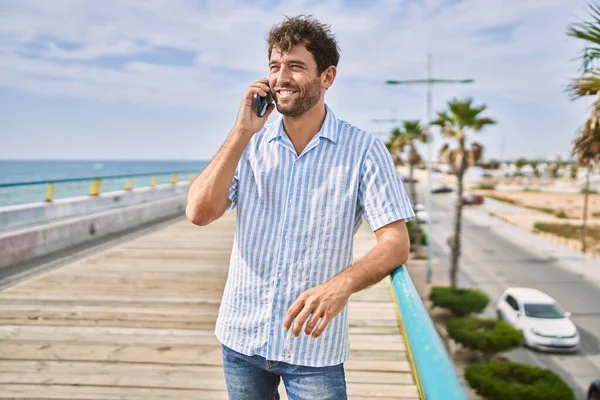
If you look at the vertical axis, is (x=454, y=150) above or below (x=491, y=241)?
above

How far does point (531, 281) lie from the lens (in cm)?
4134

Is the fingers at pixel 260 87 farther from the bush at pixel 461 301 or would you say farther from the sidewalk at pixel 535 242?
the sidewalk at pixel 535 242

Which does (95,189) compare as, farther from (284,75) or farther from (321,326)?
(321,326)

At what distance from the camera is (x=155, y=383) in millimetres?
3891

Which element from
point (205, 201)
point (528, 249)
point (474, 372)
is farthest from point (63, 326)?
point (528, 249)

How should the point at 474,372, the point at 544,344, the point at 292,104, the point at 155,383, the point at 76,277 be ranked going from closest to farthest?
1. the point at 292,104
2. the point at 155,383
3. the point at 76,277
4. the point at 474,372
5. the point at 544,344

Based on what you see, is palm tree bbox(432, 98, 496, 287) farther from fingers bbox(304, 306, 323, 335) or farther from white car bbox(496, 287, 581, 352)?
fingers bbox(304, 306, 323, 335)

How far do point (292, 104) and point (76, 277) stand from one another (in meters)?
5.80

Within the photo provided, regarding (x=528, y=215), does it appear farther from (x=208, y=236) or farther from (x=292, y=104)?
(x=292, y=104)

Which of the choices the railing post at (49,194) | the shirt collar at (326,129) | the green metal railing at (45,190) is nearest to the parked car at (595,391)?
the green metal railing at (45,190)

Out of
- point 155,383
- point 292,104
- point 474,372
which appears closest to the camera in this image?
point 292,104

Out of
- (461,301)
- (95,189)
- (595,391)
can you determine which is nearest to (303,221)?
(95,189)

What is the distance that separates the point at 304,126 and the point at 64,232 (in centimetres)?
785

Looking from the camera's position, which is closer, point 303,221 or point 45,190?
point 303,221
